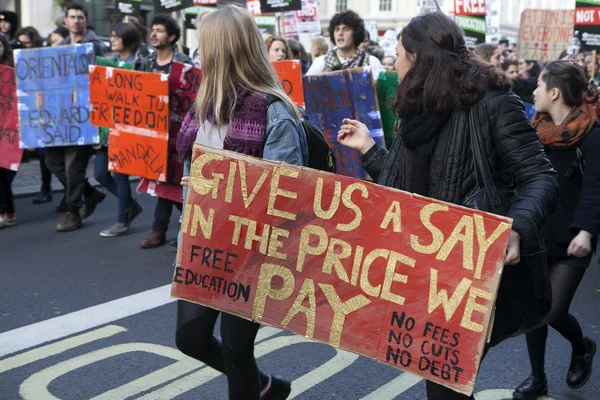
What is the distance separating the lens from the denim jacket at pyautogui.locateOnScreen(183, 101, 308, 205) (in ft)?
10.1

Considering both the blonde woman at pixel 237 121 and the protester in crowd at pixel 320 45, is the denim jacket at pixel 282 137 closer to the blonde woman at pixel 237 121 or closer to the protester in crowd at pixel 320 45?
the blonde woman at pixel 237 121

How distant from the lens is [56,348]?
4547mm

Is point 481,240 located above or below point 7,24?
below

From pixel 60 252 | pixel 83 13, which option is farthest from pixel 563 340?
pixel 83 13

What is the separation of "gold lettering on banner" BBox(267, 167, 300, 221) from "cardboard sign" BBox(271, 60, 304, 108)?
4.38m

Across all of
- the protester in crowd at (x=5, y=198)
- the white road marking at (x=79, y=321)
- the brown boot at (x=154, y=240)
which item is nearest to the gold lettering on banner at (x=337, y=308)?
the white road marking at (x=79, y=321)

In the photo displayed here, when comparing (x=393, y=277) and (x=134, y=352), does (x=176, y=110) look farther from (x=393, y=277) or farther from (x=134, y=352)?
(x=393, y=277)

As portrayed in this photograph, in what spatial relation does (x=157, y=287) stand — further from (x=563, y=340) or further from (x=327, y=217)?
(x=327, y=217)

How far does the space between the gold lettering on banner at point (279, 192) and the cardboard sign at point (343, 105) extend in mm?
4228

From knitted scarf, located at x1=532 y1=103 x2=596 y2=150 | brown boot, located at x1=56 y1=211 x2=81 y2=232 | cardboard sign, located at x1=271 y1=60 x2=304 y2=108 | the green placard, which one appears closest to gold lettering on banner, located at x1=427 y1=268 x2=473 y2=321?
knitted scarf, located at x1=532 y1=103 x2=596 y2=150

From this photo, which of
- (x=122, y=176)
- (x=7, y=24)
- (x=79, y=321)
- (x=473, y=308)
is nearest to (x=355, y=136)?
(x=473, y=308)

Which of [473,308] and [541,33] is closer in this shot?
[473,308]

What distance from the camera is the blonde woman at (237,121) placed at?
310 centimetres

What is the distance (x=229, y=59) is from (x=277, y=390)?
1343 millimetres
